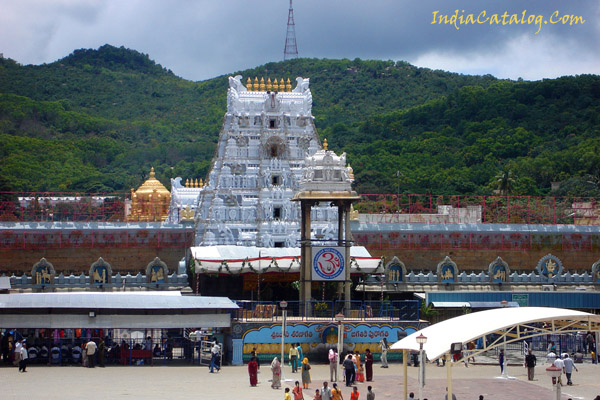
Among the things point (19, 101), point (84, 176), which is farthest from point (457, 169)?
point (19, 101)

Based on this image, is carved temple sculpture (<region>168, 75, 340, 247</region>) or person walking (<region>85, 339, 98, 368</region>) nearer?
person walking (<region>85, 339, 98, 368</region>)

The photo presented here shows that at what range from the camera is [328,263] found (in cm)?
3969

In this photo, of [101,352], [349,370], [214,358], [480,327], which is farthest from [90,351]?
[480,327]

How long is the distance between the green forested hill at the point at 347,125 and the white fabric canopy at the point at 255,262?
52.5 m

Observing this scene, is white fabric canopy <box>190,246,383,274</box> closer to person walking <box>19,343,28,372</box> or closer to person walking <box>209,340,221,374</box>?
person walking <box>209,340,221,374</box>

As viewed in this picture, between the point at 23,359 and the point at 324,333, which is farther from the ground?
the point at 324,333

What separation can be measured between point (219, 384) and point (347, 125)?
101 metres

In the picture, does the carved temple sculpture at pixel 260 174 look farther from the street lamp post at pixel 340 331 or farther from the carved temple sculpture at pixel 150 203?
the street lamp post at pixel 340 331

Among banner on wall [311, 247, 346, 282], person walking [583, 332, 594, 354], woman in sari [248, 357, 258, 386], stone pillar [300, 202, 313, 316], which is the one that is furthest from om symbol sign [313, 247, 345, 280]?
person walking [583, 332, 594, 354]

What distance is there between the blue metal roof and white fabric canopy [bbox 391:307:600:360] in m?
18.9

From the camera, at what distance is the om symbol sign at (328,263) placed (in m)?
39.6

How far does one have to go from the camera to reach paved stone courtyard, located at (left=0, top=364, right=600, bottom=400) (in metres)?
28.2

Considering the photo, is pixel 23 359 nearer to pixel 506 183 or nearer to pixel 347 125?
pixel 506 183

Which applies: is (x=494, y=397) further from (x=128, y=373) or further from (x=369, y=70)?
(x=369, y=70)
